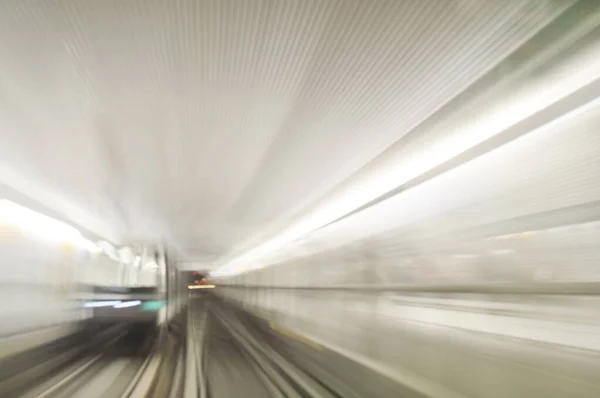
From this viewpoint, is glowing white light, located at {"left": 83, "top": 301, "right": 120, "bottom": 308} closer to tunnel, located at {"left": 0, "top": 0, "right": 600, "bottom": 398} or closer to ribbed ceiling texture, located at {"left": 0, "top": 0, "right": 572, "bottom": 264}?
tunnel, located at {"left": 0, "top": 0, "right": 600, "bottom": 398}

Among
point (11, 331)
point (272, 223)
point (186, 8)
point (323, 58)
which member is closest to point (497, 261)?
point (323, 58)

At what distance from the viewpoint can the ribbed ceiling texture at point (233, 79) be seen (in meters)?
1.89

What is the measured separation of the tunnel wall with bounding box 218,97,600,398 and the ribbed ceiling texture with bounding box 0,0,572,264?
0.71 meters

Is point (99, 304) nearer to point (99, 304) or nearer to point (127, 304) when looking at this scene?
point (99, 304)

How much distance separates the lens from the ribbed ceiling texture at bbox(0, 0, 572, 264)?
1.89 m

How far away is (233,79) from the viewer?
8.07ft

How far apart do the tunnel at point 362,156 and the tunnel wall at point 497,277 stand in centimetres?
1

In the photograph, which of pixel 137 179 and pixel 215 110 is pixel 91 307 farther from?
pixel 215 110

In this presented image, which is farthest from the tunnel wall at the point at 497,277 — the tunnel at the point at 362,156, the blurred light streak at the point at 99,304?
the blurred light streak at the point at 99,304

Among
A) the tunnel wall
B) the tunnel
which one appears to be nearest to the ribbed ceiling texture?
the tunnel

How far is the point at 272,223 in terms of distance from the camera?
7238 millimetres

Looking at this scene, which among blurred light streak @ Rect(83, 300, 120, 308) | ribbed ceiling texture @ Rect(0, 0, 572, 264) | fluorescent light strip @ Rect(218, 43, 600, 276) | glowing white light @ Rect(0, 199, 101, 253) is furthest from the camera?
blurred light streak @ Rect(83, 300, 120, 308)

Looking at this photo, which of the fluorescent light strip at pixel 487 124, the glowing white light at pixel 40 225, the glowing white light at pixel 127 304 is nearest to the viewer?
the fluorescent light strip at pixel 487 124

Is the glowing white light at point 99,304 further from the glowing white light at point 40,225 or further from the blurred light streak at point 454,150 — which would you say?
the blurred light streak at point 454,150
